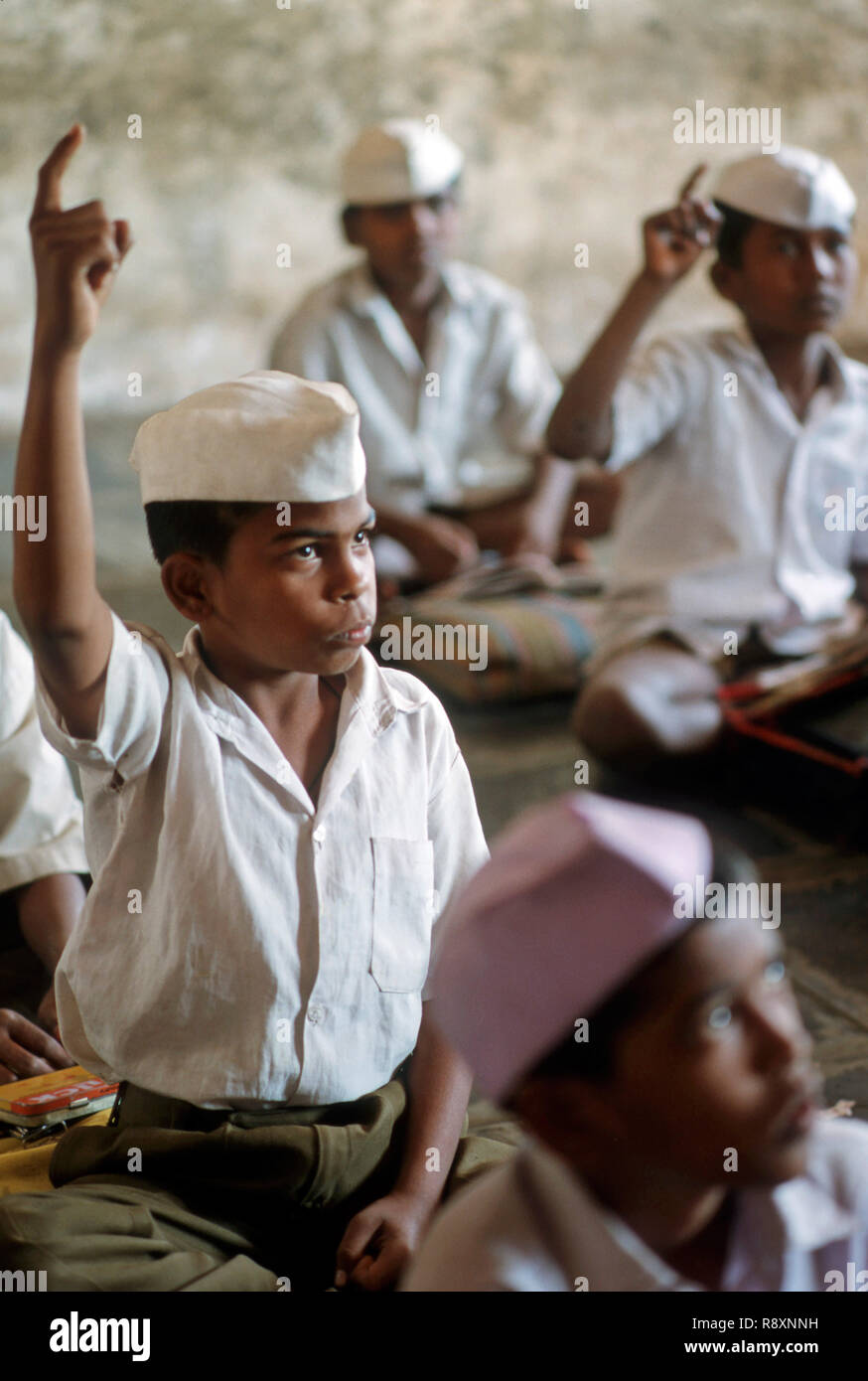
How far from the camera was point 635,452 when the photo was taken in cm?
286

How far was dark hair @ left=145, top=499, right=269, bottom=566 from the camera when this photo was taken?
3.93 ft

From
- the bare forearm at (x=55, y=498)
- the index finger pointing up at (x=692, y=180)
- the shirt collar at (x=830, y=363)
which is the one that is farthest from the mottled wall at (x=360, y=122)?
the bare forearm at (x=55, y=498)

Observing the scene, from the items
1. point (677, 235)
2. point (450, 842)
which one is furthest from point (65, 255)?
point (677, 235)

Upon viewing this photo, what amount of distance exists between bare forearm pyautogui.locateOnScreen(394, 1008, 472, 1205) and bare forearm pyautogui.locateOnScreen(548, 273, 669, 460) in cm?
141

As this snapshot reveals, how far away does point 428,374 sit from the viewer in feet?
13.1

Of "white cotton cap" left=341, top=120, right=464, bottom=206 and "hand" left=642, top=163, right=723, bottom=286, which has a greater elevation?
"white cotton cap" left=341, top=120, right=464, bottom=206

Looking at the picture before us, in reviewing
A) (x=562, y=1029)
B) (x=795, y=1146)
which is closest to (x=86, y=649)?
(x=562, y=1029)

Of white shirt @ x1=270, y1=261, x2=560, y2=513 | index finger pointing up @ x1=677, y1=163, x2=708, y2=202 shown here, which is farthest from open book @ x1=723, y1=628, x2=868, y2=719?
white shirt @ x1=270, y1=261, x2=560, y2=513

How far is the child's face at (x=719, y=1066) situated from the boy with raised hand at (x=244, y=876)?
43cm

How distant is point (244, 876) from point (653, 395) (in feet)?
6.11

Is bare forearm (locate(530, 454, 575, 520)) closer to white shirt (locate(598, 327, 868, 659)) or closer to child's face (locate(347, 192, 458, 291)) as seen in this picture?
child's face (locate(347, 192, 458, 291))

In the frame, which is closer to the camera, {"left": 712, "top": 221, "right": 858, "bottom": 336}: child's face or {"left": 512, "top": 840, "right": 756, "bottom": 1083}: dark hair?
{"left": 512, "top": 840, "right": 756, "bottom": 1083}: dark hair

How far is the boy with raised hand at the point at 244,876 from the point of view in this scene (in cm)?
117
